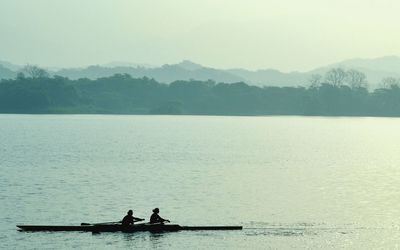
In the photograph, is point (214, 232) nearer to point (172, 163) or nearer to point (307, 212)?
point (307, 212)

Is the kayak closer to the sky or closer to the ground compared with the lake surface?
closer to the sky

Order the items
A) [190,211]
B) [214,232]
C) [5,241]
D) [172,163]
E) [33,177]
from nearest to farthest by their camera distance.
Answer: [5,241] → [214,232] → [190,211] → [33,177] → [172,163]

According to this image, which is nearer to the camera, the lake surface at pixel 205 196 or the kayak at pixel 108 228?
the lake surface at pixel 205 196

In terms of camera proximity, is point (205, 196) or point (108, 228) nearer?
point (108, 228)

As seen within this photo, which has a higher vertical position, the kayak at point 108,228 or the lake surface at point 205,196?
the kayak at point 108,228

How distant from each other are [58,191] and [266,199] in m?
23.9

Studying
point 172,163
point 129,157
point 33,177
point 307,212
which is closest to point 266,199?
point 307,212

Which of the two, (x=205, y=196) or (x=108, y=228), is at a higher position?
(x=108, y=228)

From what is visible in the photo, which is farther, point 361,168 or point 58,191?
point 361,168

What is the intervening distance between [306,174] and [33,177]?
4302 cm

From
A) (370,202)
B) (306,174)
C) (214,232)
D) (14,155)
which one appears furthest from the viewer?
(14,155)

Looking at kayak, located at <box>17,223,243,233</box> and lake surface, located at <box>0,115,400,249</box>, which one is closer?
lake surface, located at <box>0,115,400,249</box>

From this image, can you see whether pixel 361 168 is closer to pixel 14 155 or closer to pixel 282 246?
pixel 14 155

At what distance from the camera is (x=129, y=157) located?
470ft
